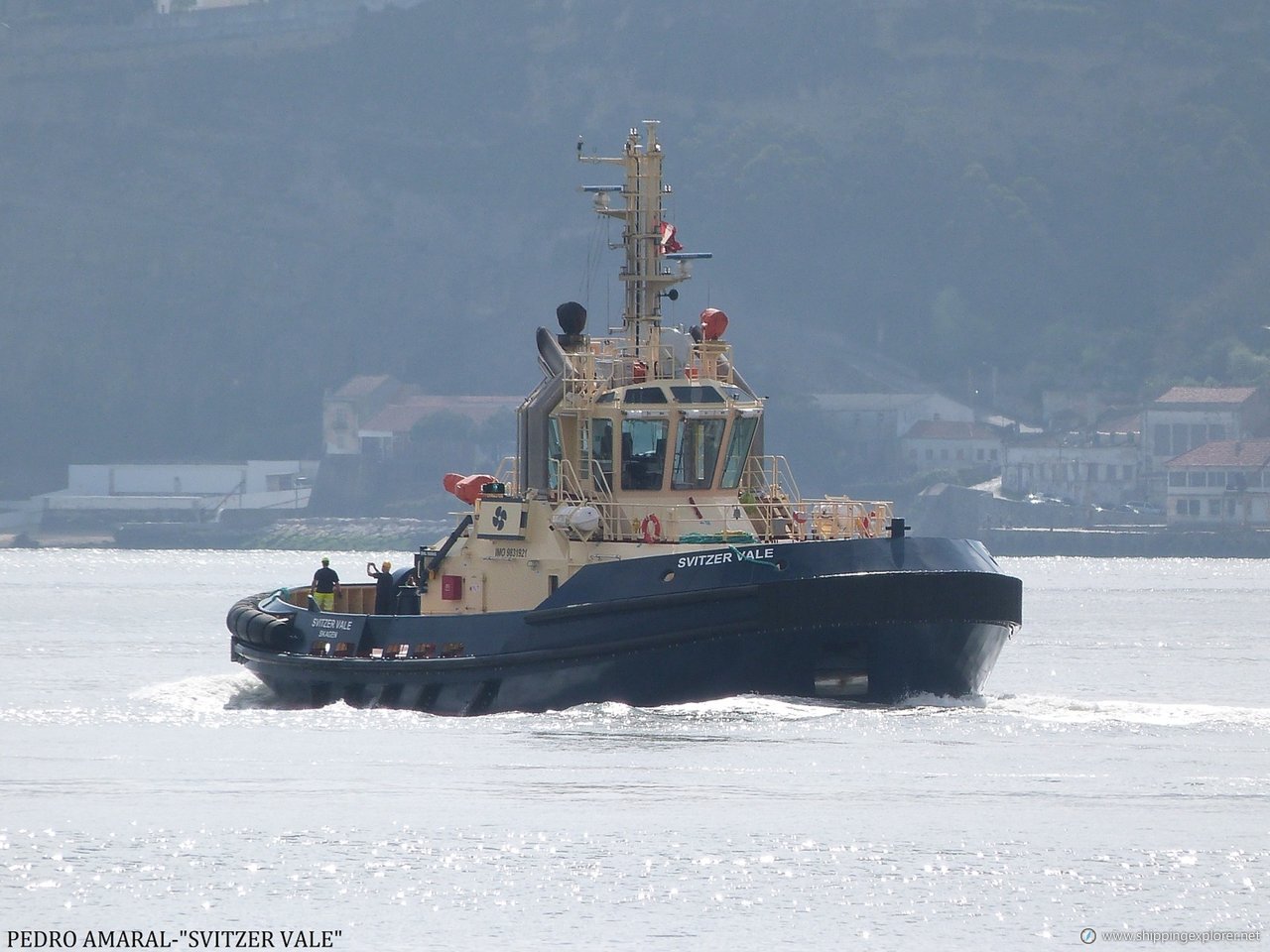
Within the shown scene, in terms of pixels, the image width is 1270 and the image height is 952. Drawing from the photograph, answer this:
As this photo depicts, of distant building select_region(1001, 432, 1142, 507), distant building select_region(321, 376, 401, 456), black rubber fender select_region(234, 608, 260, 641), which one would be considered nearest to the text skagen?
black rubber fender select_region(234, 608, 260, 641)

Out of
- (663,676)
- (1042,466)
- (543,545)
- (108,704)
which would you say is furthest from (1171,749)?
(1042,466)

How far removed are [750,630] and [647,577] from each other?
4.13 feet

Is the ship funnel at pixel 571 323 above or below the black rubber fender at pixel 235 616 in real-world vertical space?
above

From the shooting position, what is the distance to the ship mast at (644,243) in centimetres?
3114

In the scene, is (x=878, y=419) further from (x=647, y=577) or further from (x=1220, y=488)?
(x=647, y=577)

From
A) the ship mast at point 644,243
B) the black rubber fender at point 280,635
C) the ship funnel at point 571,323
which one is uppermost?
the ship mast at point 644,243

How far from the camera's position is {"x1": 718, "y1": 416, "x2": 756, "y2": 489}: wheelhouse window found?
30.6 metres

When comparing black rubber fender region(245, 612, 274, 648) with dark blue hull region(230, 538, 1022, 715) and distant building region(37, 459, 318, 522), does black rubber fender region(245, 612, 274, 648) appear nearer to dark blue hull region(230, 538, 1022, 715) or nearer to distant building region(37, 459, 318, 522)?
dark blue hull region(230, 538, 1022, 715)

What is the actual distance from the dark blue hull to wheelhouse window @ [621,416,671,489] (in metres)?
1.78

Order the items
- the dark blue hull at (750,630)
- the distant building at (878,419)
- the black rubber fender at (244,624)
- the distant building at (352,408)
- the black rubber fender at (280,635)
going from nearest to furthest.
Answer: the dark blue hull at (750,630) → the black rubber fender at (280,635) → the black rubber fender at (244,624) → the distant building at (878,419) → the distant building at (352,408)

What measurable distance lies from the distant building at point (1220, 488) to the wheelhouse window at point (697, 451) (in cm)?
10446

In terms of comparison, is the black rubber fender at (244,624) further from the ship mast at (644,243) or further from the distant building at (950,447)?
the distant building at (950,447)

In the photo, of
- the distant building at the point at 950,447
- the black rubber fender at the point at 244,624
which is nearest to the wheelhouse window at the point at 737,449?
the black rubber fender at the point at 244,624

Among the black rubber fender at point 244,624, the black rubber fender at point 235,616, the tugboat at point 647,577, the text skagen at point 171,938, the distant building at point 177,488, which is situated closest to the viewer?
the text skagen at point 171,938
